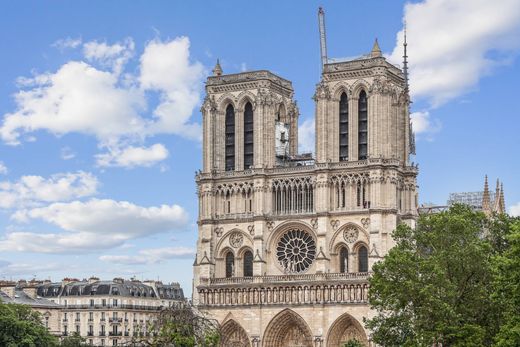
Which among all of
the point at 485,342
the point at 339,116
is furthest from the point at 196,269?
the point at 485,342

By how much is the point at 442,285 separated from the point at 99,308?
58544mm

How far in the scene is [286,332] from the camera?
89.0 metres

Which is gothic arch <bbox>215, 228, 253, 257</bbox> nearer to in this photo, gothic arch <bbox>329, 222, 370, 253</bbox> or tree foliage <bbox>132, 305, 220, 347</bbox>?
gothic arch <bbox>329, 222, 370, 253</bbox>

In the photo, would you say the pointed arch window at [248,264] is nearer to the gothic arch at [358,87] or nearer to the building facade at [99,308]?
the gothic arch at [358,87]

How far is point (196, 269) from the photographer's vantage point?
92.3 m

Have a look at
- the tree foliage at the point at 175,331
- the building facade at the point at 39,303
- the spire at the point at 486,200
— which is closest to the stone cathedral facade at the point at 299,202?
the spire at the point at 486,200

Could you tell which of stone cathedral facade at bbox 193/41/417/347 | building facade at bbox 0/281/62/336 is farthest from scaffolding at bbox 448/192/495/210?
building facade at bbox 0/281/62/336

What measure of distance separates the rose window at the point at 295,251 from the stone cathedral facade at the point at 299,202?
→ 78 mm

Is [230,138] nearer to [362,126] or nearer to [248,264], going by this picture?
[248,264]

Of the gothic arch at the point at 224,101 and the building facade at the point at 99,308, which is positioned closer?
the gothic arch at the point at 224,101

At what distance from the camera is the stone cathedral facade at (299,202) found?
3378 inches

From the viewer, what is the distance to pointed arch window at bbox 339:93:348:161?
88.8m

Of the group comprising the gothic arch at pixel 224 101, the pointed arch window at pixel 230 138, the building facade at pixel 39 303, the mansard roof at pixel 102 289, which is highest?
the gothic arch at pixel 224 101

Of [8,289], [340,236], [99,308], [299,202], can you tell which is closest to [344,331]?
[340,236]
